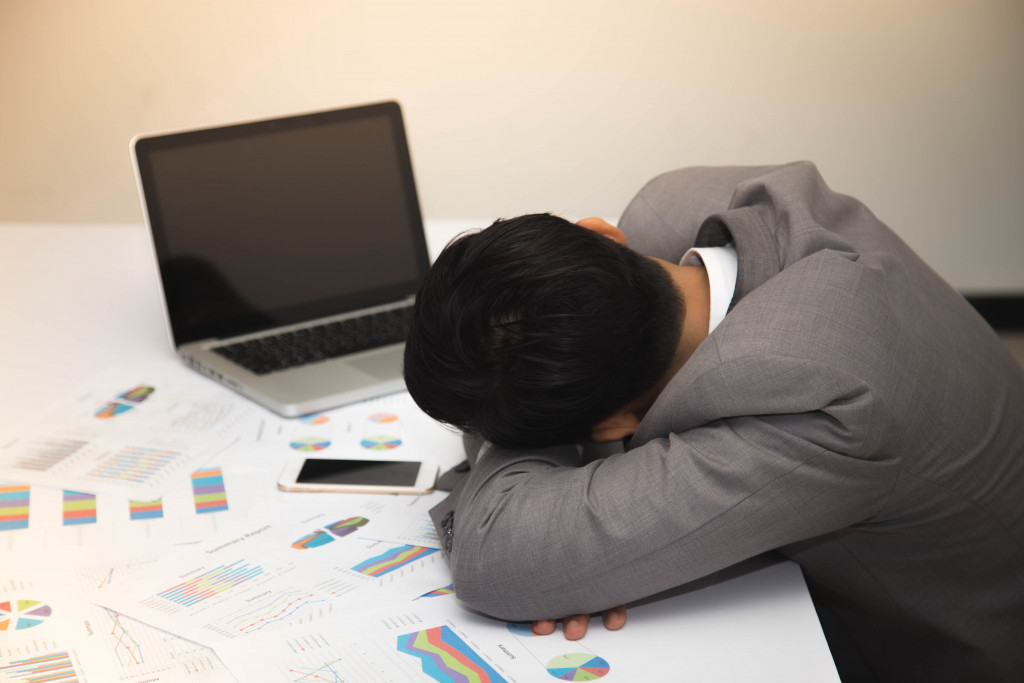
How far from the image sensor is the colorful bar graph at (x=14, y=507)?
1.04 meters

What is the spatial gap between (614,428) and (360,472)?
360mm

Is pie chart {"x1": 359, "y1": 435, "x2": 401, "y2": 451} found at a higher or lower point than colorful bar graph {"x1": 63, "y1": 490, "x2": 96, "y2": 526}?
lower

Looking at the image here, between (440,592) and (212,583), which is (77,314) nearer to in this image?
(212,583)

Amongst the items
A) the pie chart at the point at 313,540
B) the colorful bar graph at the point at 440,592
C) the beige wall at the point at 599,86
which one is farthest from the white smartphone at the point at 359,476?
the beige wall at the point at 599,86

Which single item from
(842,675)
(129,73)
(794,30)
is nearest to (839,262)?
(842,675)

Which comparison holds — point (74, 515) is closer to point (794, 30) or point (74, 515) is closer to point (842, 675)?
point (842, 675)

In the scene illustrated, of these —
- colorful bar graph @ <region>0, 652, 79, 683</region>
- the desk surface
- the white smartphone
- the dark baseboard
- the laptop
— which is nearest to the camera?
colorful bar graph @ <region>0, 652, 79, 683</region>

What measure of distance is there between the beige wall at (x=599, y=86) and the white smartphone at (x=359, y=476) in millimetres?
1901

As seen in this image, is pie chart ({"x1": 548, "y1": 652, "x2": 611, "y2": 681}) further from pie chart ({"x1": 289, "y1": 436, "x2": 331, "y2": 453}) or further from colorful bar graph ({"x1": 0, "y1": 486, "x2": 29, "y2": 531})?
colorful bar graph ({"x1": 0, "y1": 486, "x2": 29, "y2": 531})

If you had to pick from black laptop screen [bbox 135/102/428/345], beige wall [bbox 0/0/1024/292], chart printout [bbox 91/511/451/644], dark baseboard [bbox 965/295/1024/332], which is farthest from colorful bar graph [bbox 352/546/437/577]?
dark baseboard [bbox 965/295/1024/332]

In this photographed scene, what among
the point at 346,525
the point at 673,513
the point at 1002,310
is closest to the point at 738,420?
the point at 673,513

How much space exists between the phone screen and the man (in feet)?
0.43

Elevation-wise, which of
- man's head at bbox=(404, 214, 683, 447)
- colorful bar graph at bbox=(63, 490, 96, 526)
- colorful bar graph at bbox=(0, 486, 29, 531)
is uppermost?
man's head at bbox=(404, 214, 683, 447)

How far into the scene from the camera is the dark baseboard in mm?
2965
